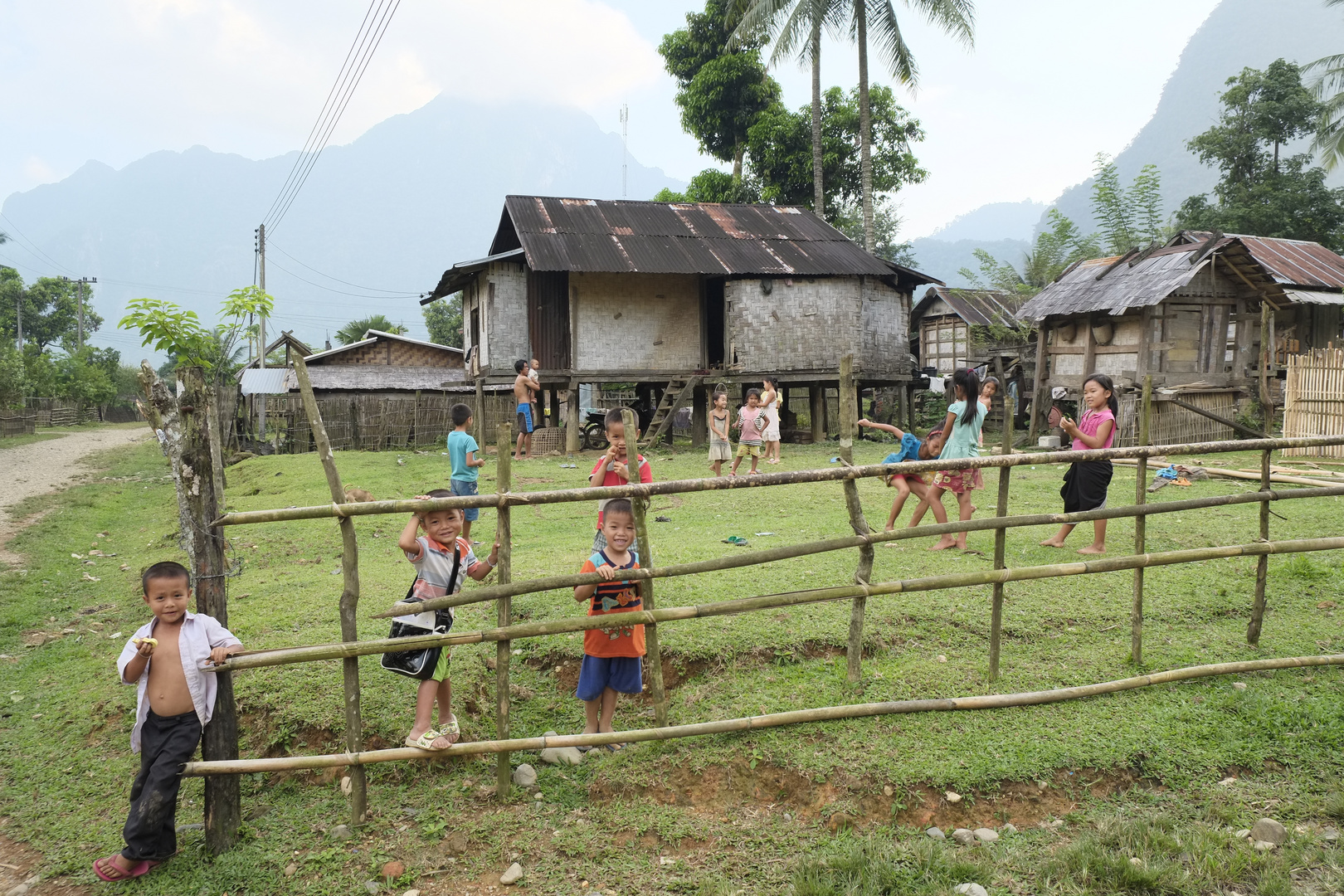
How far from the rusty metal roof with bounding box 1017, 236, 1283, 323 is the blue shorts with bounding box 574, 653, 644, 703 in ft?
47.2

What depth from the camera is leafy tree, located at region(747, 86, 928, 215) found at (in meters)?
26.2

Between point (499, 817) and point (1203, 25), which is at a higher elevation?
point (1203, 25)

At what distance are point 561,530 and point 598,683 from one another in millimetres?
5071

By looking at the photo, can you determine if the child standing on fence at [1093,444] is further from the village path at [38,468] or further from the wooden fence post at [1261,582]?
the village path at [38,468]

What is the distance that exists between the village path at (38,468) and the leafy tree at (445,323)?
13.1 metres

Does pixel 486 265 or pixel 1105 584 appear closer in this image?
pixel 1105 584

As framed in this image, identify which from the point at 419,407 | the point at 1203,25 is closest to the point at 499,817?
the point at 419,407

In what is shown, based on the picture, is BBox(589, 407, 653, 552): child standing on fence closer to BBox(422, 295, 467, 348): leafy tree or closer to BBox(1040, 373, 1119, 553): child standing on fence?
BBox(1040, 373, 1119, 553): child standing on fence

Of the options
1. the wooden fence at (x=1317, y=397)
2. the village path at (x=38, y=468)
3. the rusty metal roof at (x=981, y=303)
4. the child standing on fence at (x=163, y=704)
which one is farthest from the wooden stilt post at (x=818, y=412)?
the child standing on fence at (x=163, y=704)

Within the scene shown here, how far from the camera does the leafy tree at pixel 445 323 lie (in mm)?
39250

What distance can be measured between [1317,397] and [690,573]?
12.2m

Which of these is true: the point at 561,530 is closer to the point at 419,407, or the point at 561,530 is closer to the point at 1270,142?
the point at 419,407

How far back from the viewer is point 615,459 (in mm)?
4898

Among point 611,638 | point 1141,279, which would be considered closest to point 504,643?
point 611,638
